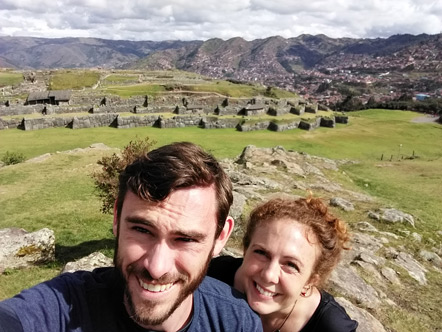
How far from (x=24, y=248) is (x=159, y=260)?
29.5 ft

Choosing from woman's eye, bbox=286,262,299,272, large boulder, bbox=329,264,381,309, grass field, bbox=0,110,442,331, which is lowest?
grass field, bbox=0,110,442,331

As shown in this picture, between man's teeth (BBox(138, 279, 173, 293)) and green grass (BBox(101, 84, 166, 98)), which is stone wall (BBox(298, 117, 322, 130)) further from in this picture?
man's teeth (BBox(138, 279, 173, 293))

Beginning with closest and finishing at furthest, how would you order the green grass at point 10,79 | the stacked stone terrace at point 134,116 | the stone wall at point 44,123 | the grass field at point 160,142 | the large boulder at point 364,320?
the large boulder at point 364,320, the grass field at point 160,142, the stone wall at point 44,123, the stacked stone terrace at point 134,116, the green grass at point 10,79

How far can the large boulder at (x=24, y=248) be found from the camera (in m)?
8.95

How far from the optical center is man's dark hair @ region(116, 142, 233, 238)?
7.38ft

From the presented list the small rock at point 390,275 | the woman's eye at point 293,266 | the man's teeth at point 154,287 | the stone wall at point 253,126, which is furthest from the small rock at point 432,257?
the stone wall at point 253,126

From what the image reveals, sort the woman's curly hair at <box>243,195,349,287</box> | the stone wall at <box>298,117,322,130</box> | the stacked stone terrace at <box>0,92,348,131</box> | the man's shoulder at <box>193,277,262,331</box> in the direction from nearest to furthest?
the man's shoulder at <box>193,277,262,331</box>, the woman's curly hair at <box>243,195,349,287</box>, the stacked stone terrace at <box>0,92,348,131</box>, the stone wall at <box>298,117,322,130</box>

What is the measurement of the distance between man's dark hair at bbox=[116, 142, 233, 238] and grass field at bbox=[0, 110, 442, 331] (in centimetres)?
603

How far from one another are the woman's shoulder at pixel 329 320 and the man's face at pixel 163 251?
53.4 inches

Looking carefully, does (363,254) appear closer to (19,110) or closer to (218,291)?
(218,291)

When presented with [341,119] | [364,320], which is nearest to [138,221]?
[364,320]

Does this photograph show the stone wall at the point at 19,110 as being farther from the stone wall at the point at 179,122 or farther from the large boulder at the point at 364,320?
the large boulder at the point at 364,320

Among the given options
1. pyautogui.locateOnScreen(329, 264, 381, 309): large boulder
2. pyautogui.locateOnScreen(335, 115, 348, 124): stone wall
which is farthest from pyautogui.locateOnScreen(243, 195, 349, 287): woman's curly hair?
pyautogui.locateOnScreen(335, 115, 348, 124): stone wall

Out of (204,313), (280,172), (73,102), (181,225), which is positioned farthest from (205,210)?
(73,102)
